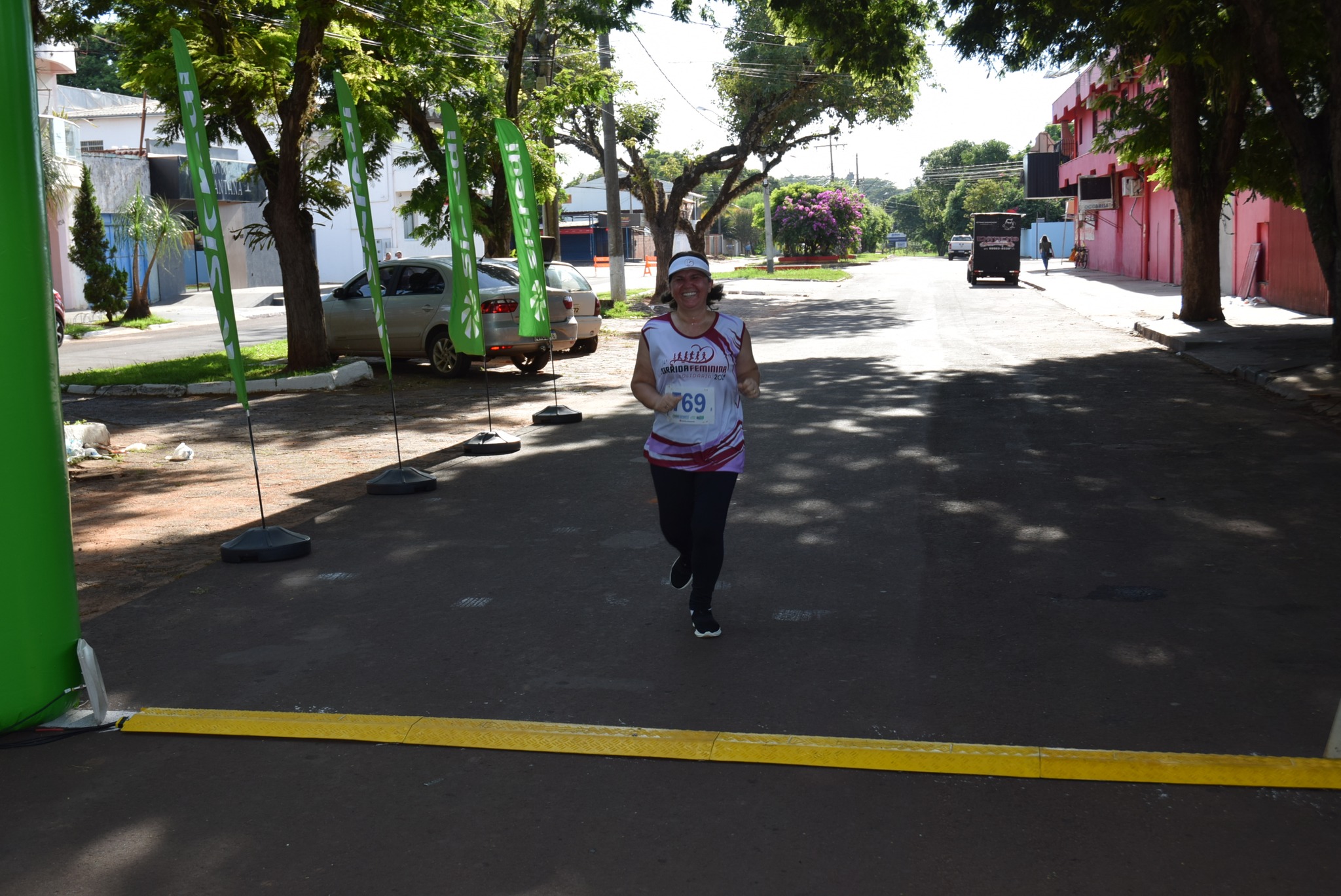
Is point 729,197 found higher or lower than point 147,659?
higher

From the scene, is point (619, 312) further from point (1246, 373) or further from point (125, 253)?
point (125, 253)

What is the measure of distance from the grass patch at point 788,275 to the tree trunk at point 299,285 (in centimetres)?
3389

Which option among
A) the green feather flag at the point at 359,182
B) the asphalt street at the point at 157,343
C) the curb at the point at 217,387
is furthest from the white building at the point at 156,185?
the green feather flag at the point at 359,182

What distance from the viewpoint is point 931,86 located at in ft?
119

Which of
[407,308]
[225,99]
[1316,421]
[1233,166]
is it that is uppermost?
[225,99]

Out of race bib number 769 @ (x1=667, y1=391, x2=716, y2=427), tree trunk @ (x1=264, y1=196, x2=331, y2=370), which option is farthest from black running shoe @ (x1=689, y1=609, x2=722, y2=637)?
tree trunk @ (x1=264, y1=196, x2=331, y2=370)

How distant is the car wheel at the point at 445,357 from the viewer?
55.1 ft

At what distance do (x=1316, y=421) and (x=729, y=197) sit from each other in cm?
2840

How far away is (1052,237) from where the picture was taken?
79562 mm

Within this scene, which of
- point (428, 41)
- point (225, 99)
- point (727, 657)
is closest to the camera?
point (727, 657)

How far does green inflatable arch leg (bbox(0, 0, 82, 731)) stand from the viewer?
14.2ft

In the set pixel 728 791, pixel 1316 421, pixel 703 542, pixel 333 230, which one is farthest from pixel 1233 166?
pixel 333 230

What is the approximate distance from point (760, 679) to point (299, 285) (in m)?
13.4

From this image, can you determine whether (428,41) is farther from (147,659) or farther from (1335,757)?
(1335,757)
